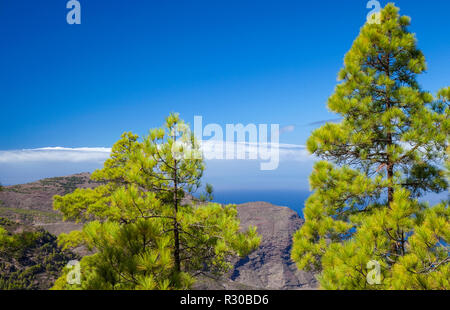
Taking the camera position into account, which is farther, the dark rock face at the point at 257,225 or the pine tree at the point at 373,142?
the dark rock face at the point at 257,225

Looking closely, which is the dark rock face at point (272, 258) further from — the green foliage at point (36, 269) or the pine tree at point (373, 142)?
the pine tree at point (373, 142)

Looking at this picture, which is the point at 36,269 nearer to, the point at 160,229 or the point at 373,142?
the point at 160,229

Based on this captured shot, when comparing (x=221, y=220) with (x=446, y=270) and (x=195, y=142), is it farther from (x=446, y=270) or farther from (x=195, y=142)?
(x=446, y=270)

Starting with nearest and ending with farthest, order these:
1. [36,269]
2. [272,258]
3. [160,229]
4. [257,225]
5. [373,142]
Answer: [160,229], [373,142], [36,269], [257,225], [272,258]

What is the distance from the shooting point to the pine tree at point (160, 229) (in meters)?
3.68

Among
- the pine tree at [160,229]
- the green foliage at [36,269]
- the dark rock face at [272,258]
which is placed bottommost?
the dark rock face at [272,258]

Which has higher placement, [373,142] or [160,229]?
[373,142]

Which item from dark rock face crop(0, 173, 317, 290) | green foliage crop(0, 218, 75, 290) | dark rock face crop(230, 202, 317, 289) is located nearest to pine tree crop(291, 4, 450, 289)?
green foliage crop(0, 218, 75, 290)

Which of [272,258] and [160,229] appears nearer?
[160,229]

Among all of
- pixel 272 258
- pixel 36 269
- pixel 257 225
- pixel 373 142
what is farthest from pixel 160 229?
pixel 272 258

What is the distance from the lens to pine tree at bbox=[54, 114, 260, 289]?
368 cm

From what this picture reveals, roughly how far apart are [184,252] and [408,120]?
6621mm

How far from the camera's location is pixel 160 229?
4.85 m

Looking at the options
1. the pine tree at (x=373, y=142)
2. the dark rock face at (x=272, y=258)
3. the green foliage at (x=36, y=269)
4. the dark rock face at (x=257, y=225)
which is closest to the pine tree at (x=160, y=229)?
the pine tree at (x=373, y=142)
